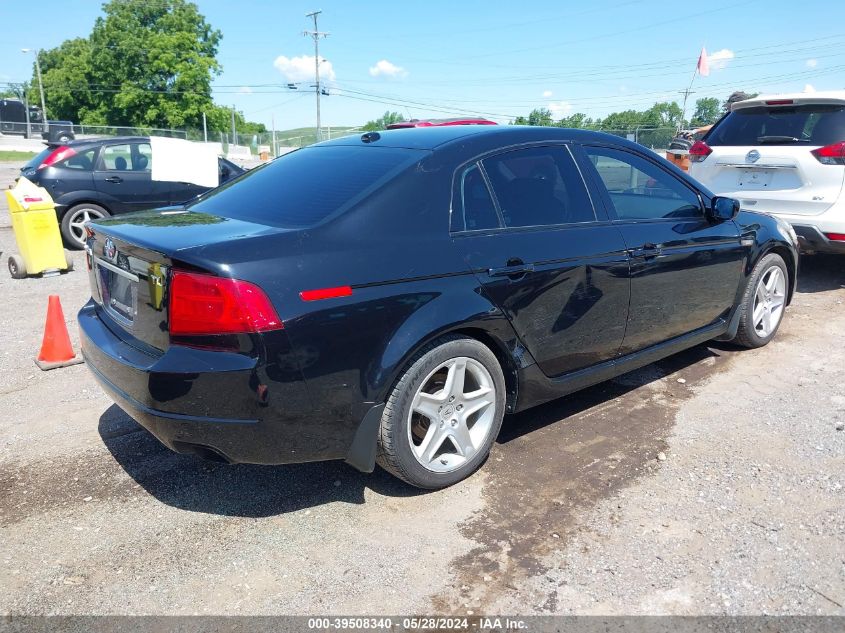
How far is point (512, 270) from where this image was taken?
3229 mm

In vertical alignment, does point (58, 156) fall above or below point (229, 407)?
above

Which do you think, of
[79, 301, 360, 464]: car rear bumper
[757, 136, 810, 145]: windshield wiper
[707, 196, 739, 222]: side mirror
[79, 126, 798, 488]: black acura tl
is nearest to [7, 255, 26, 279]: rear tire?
[79, 126, 798, 488]: black acura tl

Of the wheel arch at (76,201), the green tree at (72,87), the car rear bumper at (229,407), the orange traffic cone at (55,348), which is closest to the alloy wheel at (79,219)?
the wheel arch at (76,201)

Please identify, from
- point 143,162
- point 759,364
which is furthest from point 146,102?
point 759,364

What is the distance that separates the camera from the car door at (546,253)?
321 cm

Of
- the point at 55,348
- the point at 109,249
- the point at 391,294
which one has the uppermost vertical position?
the point at 109,249

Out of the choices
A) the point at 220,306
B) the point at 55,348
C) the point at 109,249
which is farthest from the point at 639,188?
the point at 55,348

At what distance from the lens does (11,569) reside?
2666 millimetres

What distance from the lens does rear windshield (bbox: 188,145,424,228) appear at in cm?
301

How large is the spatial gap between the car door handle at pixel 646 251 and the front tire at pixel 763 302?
136cm

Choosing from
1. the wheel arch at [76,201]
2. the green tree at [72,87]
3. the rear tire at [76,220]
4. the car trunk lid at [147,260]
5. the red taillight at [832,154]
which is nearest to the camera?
the car trunk lid at [147,260]

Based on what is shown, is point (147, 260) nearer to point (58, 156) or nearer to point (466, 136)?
point (466, 136)

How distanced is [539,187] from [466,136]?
479mm

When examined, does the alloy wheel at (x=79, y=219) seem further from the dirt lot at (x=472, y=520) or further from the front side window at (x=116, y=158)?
the dirt lot at (x=472, y=520)
